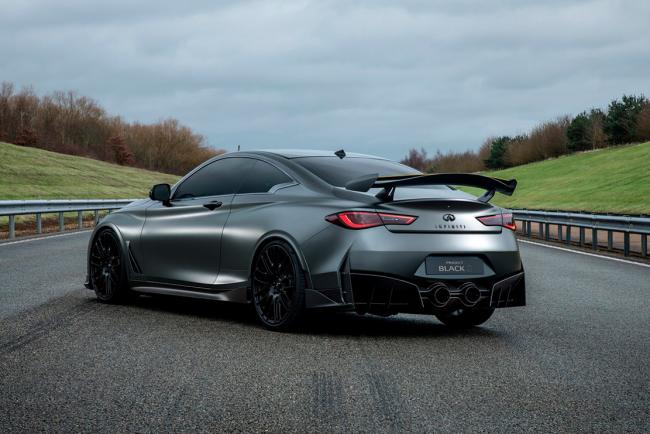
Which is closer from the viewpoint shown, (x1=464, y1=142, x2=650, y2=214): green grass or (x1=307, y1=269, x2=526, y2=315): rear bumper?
(x1=307, y1=269, x2=526, y2=315): rear bumper

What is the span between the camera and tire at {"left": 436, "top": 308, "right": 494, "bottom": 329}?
8078 mm

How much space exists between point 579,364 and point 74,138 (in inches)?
4191

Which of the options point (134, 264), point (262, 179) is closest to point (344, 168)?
point (262, 179)

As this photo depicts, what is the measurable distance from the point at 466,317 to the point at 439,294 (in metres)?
1.22

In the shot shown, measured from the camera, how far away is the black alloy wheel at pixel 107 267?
9328 millimetres

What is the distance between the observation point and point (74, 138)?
108m

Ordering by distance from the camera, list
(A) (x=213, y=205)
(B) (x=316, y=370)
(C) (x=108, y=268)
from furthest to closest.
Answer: (C) (x=108, y=268), (A) (x=213, y=205), (B) (x=316, y=370)

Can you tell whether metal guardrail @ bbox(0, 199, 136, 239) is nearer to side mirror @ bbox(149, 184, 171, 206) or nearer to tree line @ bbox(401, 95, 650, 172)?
side mirror @ bbox(149, 184, 171, 206)

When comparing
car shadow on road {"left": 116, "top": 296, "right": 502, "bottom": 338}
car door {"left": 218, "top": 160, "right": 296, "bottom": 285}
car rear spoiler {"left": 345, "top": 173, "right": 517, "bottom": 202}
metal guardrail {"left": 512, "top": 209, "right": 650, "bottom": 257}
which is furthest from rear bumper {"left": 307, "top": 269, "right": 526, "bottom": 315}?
metal guardrail {"left": 512, "top": 209, "right": 650, "bottom": 257}

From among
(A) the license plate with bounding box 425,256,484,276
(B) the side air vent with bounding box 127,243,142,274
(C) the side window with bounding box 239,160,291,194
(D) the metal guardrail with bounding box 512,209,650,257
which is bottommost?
(D) the metal guardrail with bounding box 512,209,650,257

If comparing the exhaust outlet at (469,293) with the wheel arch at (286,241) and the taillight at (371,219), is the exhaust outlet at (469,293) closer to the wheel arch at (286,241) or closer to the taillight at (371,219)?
the taillight at (371,219)

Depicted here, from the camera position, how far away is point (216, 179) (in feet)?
28.4

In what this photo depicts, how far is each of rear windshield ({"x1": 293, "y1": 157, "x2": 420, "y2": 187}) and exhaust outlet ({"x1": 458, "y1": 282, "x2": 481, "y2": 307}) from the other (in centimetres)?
107

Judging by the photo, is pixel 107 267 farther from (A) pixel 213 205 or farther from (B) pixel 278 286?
(B) pixel 278 286
